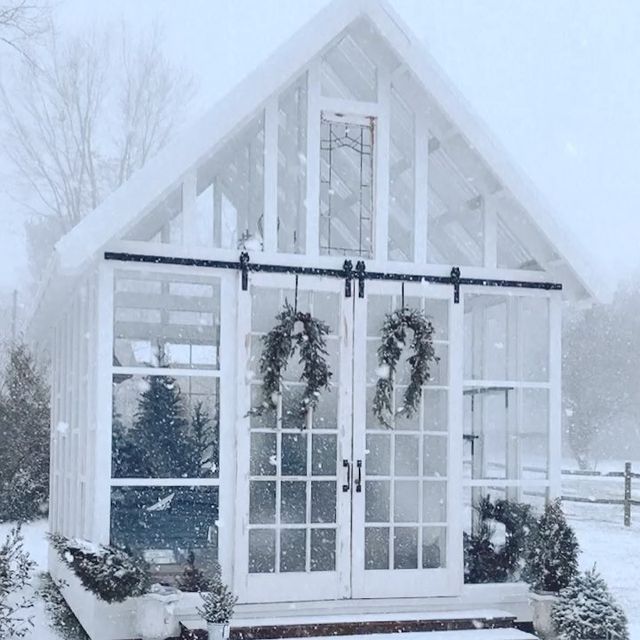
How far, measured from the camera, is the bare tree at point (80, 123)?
2123 centimetres

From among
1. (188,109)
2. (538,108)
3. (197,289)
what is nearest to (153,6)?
(538,108)

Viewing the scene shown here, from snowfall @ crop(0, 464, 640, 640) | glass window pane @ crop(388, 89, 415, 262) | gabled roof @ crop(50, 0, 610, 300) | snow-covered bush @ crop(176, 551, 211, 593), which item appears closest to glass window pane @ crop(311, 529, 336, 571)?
snow-covered bush @ crop(176, 551, 211, 593)

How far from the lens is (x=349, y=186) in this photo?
7828 millimetres

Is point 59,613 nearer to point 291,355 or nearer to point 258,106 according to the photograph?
point 291,355

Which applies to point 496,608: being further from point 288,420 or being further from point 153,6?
point 153,6

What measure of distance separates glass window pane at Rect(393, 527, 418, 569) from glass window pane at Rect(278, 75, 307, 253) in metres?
2.27

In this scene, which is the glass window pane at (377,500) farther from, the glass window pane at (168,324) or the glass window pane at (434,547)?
the glass window pane at (168,324)

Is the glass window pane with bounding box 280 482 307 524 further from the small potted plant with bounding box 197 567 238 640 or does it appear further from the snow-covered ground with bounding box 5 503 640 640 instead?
the snow-covered ground with bounding box 5 503 640 640

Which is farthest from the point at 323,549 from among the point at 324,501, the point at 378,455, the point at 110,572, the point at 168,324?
the point at 168,324

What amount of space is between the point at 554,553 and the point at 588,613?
558 mm

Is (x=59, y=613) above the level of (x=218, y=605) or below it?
below

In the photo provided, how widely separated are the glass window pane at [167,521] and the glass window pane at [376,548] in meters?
1.13

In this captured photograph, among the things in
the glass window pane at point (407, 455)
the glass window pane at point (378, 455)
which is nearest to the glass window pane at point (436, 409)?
the glass window pane at point (407, 455)

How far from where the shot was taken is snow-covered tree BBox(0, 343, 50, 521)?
576 inches
